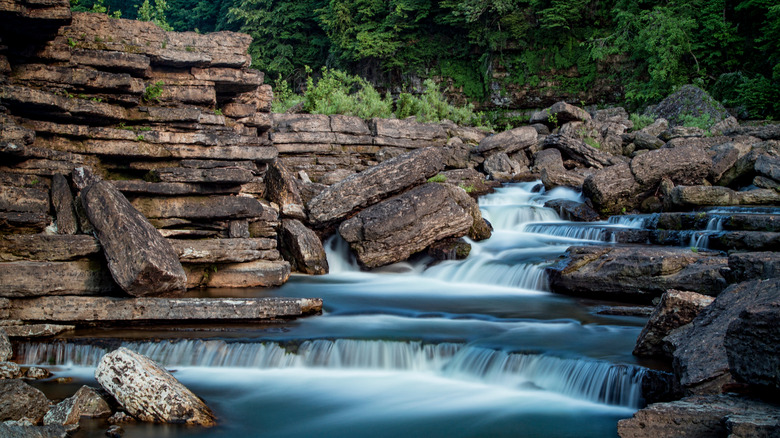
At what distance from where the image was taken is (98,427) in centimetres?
557

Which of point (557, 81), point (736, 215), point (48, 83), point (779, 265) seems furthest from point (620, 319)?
point (557, 81)

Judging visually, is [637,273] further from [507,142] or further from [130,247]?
[507,142]

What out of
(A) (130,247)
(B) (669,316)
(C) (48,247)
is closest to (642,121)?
(B) (669,316)

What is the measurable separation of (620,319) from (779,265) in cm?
219

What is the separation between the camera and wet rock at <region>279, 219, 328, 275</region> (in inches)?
474

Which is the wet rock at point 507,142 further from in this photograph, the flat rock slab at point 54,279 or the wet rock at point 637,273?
the flat rock slab at point 54,279

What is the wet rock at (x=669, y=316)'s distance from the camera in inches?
248

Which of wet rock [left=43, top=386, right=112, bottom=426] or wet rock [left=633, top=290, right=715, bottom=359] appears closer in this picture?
wet rock [left=43, top=386, right=112, bottom=426]

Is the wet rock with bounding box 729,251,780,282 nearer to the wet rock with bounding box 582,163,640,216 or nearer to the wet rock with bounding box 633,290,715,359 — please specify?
the wet rock with bounding box 633,290,715,359

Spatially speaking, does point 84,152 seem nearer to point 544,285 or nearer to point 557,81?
point 544,285

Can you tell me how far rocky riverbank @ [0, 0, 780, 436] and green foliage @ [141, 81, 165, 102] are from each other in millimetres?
24

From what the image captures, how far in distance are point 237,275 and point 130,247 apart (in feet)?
8.22

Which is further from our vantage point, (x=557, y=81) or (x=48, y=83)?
(x=557, y=81)

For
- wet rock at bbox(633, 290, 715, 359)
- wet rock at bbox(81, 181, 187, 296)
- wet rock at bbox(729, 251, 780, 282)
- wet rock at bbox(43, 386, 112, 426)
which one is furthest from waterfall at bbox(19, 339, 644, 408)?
wet rock at bbox(729, 251, 780, 282)
